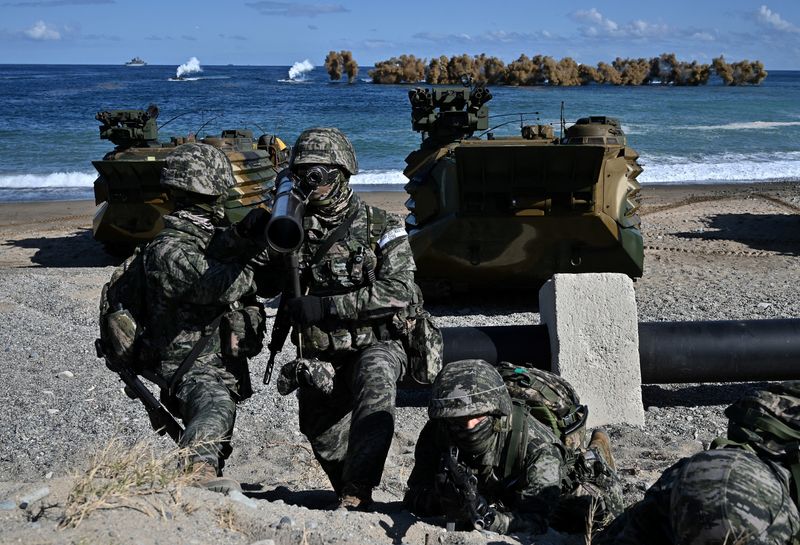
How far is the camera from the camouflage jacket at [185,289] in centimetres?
470

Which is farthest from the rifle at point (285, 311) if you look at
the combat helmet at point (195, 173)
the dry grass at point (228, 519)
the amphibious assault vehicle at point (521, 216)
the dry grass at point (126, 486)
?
the amphibious assault vehicle at point (521, 216)

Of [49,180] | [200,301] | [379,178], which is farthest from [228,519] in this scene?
[49,180]

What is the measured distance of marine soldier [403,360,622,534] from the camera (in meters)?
4.11

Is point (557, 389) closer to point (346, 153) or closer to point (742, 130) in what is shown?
point (346, 153)

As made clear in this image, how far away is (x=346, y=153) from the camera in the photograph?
16.4ft

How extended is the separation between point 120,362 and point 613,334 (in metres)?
3.33

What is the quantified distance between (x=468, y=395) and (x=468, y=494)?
1.26 ft

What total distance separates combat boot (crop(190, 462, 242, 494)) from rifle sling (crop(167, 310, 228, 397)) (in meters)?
0.63

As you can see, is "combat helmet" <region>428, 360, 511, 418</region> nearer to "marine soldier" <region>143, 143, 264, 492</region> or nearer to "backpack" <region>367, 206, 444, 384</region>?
"backpack" <region>367, 206, 444, 384</region>

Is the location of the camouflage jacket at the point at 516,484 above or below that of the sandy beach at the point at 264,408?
above

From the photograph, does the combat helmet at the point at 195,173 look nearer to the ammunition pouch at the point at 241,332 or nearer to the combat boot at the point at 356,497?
the ammunition pouch at the point at 241,332

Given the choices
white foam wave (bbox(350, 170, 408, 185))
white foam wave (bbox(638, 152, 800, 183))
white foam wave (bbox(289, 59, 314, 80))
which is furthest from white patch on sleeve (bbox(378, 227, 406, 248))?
white foam wave (bbox(289, 59, 314, 80))

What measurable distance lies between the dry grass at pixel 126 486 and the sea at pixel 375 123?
9.38 metres

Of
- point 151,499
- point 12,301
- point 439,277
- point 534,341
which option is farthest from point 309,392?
point 12,301
